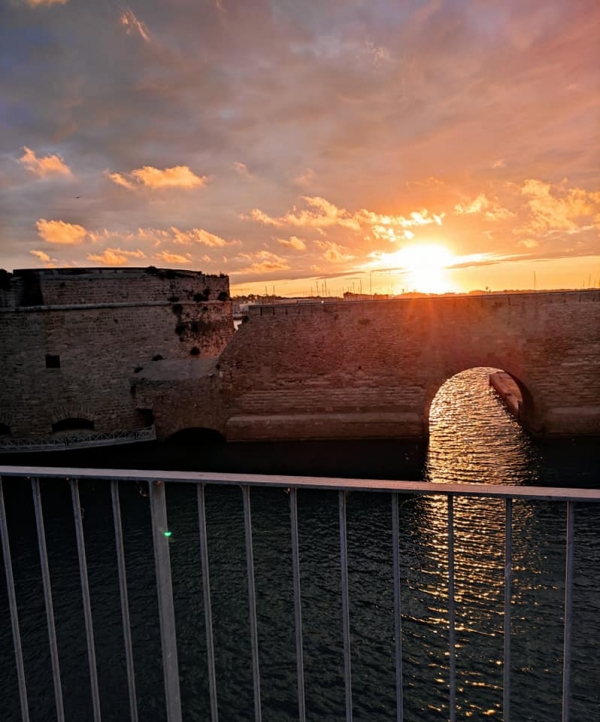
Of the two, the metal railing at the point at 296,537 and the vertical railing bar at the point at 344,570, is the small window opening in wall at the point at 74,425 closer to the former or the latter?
the metal railing at the point at 296,537

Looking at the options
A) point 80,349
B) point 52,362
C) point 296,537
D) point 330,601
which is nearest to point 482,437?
point 330,601

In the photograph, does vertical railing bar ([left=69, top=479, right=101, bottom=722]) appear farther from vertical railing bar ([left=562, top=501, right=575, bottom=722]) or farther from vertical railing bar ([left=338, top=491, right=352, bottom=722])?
vertical railing bar ([left=562, top=501, right=575, bottom=722])

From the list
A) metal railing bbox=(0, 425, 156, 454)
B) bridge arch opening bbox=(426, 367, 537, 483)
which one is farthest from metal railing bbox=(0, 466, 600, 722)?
metal railing bbox=(0, 425, 156, 454)

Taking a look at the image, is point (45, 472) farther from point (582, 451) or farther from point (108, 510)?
point (582, 451)

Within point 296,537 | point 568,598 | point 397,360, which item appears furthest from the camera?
point 397,360

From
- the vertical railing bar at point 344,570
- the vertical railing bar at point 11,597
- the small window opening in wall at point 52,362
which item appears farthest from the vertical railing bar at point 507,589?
the small window opening in wall at point 52,362

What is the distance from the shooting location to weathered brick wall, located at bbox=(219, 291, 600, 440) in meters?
14.3

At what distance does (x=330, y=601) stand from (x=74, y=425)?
12159 mm

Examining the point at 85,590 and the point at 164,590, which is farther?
the point at 85,590

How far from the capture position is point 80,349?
52.1ft

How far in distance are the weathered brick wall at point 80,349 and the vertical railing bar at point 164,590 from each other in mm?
14799

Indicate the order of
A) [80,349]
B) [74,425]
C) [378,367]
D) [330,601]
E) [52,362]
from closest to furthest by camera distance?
[330,601]
[378,367]
[52,362]
[80,349]
[74,425]

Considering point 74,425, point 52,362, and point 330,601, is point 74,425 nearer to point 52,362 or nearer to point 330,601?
point 52,362

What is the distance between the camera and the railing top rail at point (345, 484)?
5.57ft
